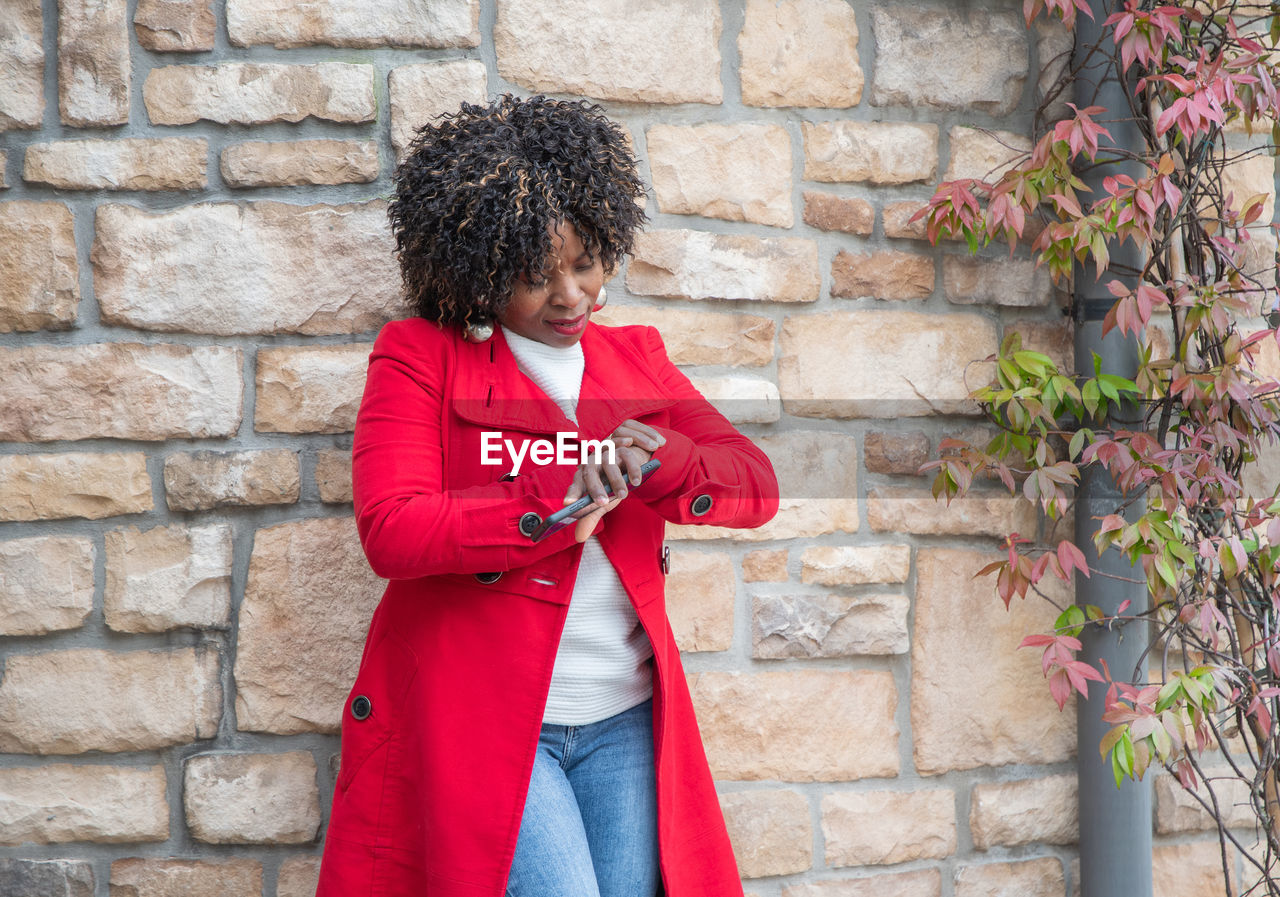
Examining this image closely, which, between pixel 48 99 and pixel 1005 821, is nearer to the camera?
pixel 48 99

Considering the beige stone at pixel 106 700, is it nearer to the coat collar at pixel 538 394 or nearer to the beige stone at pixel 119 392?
the beige stone at pixel 119 392

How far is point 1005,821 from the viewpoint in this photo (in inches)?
91.9

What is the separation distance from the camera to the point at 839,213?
2.30 metres

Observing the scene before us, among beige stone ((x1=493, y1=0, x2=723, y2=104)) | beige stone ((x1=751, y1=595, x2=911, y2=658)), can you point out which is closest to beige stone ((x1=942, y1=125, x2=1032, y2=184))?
beige stone ((x1=493, y1=0, x2=723, y2=104))

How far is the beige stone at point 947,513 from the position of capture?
90.7 inches

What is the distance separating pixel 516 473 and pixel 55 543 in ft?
3.51

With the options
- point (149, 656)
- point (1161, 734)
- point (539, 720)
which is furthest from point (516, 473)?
point (1161, 734)

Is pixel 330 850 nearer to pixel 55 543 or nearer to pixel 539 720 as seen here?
pixel 539 720

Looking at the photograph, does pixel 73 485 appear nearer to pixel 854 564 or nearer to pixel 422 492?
pixel 422 492

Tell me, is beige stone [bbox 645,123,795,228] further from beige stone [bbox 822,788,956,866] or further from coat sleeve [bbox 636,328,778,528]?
beige stone [bbox 822,788,956,866]

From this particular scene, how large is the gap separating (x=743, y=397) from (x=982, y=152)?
80 centimetres

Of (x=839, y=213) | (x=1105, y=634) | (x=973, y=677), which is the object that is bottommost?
(x=973, y=677)

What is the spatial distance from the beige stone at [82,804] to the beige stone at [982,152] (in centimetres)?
213

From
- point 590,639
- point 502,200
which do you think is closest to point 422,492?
point 590,639
